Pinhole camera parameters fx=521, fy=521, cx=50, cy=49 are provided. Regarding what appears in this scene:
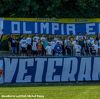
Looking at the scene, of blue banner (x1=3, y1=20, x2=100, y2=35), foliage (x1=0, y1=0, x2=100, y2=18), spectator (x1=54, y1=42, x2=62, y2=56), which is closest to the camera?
spectator (x1=54, y1=42, x2=62, y2=56)

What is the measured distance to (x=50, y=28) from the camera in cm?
3419

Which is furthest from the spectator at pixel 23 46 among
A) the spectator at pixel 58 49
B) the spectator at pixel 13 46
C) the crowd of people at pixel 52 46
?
the spectator at pixel 58 49

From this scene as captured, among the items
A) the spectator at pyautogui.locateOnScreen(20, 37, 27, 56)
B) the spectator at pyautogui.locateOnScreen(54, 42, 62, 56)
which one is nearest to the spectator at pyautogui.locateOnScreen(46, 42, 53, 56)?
the spectator at pyautogui.locateOnScreen(54, 42, 62, 56)

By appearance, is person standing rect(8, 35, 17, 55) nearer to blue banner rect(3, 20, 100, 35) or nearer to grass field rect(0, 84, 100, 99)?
blue banner rect(3, 20, 100, 35)

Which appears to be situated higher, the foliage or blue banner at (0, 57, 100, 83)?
the foliage

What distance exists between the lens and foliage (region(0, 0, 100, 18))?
36625 mm

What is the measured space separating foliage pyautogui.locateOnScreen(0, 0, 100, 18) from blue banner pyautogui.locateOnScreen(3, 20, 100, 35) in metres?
2.28

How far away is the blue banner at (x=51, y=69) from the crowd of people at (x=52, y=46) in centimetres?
761

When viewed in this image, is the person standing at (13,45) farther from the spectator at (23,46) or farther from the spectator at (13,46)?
the spectator at (23,46)

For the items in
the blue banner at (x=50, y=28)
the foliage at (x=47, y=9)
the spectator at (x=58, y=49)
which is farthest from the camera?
the foliage at (x=47, y=9)

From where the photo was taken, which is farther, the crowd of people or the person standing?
the person standing

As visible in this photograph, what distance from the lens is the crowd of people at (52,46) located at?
32500mm

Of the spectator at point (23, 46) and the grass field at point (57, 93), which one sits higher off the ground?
the grass field at point (57, 93)

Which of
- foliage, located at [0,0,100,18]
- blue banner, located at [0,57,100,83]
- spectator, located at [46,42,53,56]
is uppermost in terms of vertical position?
foliage, located at [0,0,100,18]
